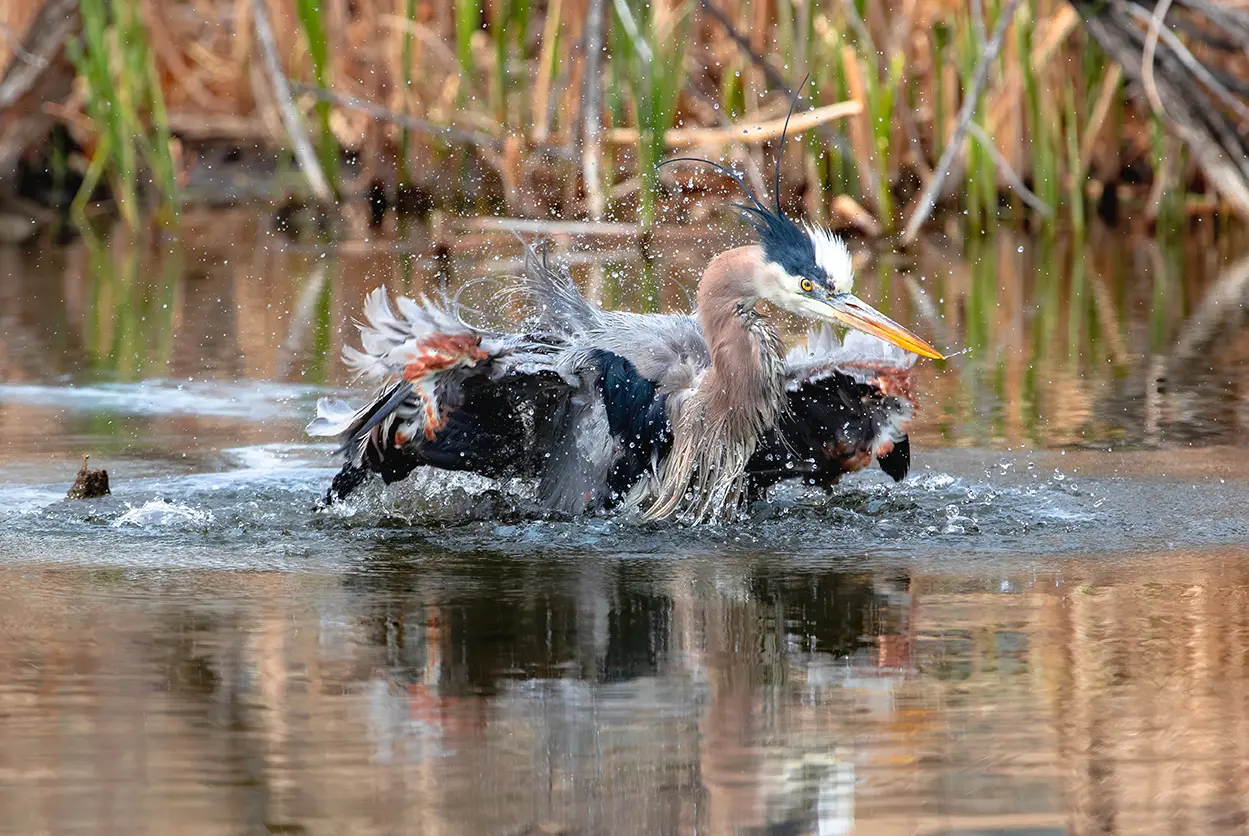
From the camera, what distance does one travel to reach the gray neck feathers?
19.1ft

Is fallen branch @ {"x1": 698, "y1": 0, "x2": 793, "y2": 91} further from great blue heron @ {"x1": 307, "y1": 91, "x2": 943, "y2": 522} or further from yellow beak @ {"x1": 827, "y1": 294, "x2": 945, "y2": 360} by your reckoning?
yellow beak @ {"x1": 827, "y1": 294, "x2": 945, "y2": 360}

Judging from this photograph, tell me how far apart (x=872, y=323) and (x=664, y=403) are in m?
0.62

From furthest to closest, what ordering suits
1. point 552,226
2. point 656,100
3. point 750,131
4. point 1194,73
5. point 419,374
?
1. point 750,131
2. point 1194,73
3. point 552,226
4. point 656,100
5. point 419,374

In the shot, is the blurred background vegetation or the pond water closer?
the pond water

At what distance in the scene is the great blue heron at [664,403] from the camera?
573 cm

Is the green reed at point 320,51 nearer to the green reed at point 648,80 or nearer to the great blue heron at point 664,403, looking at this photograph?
the green reed at point 648,80

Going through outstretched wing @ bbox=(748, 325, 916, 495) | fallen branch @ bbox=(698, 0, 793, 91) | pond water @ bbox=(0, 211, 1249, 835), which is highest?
fallen branch @ bbox=(698, 0, 793, 91)

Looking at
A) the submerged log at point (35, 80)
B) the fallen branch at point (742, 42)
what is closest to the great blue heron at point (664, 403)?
the fallen branch at point (742, 42)

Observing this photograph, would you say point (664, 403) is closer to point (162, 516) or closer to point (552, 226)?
point (162, 516)

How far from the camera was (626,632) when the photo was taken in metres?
4.37

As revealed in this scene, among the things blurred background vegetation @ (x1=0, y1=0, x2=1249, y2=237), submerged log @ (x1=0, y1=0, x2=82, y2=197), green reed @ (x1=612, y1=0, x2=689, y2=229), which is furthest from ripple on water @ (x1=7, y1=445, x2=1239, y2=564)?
submerged log @ (x1=0, y1=0, x2=82, y2=197)

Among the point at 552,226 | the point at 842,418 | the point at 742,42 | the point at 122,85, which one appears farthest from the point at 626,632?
the point at 122,85

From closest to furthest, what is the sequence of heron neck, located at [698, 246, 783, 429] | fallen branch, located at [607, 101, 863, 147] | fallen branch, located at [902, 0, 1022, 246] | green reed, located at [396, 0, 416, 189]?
heron neck, located at [698, 246, 783, 429]
fallen branch, located at [902, 0, 1022, 246]
fallen branch, located at [607, 101, 863, 147]
green reed, located at [396, 0, 416, 189]

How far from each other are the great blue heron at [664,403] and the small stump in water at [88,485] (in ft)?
1.90
